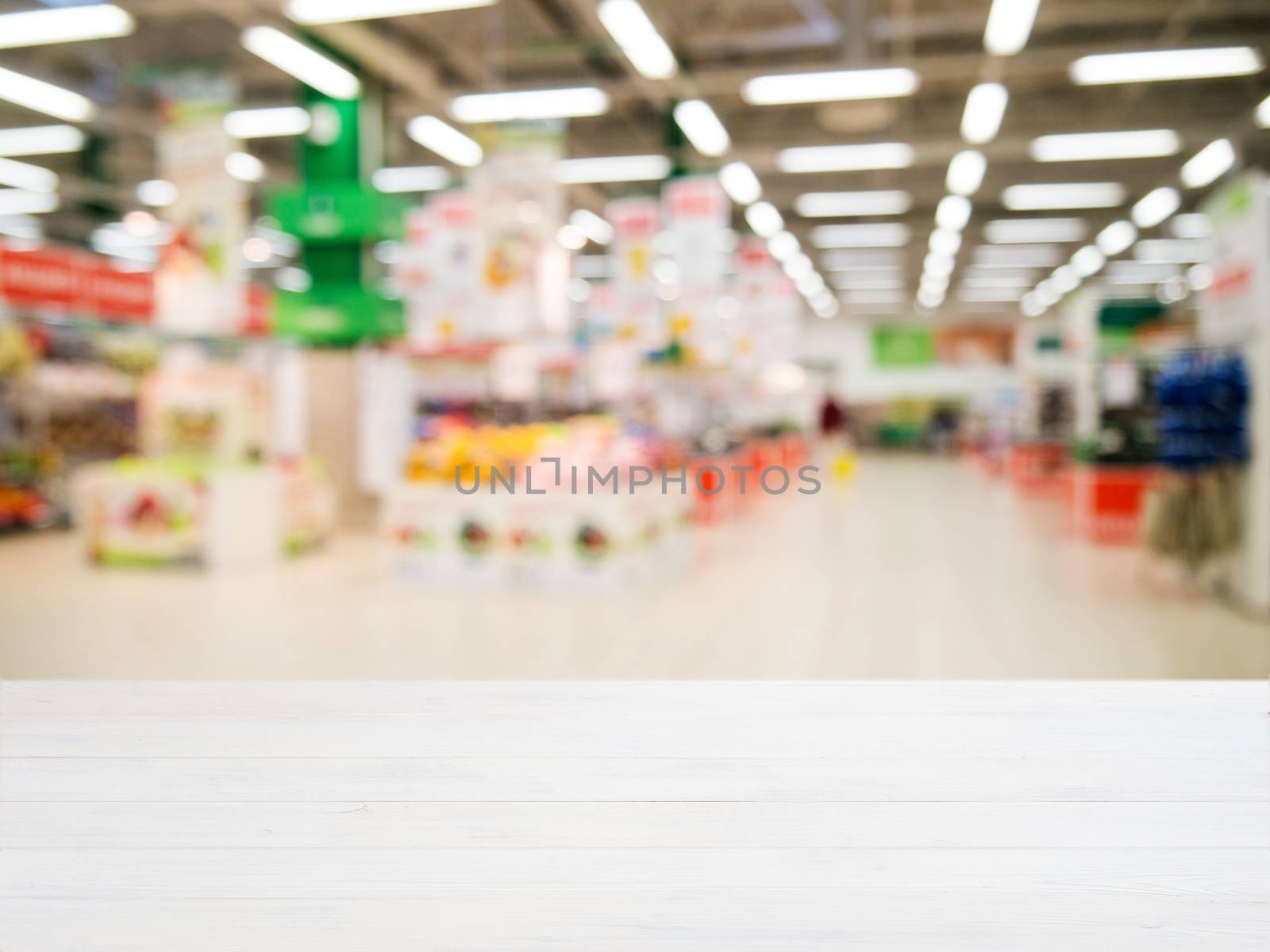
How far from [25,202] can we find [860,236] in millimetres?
14358

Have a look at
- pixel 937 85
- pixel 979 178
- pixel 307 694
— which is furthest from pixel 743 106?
pixel 307 694

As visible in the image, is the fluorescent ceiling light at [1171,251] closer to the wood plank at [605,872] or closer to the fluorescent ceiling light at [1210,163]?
the fluorescent ceiling light at [1210,163]

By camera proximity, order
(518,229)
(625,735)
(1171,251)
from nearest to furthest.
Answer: (625,735)
(518,229)
(1171,251)

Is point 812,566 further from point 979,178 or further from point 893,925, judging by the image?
point 979,178

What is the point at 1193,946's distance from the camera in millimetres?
1504

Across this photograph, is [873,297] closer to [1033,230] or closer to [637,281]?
[1033,230]

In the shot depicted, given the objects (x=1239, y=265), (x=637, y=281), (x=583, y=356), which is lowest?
(x=1239, y=265)

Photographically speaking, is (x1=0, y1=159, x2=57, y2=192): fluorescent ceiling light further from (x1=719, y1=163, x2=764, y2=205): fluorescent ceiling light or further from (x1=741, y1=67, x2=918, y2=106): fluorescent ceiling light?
(x1=741, y1=67, x2=918, y2=106): fluorescent ceiling light

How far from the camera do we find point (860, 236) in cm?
1917

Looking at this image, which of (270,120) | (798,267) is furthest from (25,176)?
(798,267)

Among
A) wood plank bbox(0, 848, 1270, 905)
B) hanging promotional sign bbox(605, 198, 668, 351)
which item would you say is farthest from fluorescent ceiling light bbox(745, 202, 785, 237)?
wood plank bbox(0, 848, 1270, 905)

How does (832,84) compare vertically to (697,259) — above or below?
above

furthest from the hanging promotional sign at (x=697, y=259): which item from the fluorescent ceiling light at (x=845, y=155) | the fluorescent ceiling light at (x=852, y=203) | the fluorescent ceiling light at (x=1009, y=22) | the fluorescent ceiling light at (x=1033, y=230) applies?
the fluorescent ceiling light at (x=1033, y=230)

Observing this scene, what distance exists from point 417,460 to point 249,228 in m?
12.8
